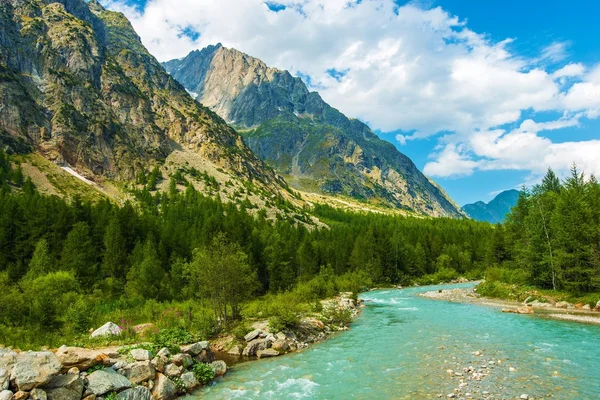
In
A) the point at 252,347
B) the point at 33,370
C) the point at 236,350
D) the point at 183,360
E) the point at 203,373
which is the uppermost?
the point at 33,370

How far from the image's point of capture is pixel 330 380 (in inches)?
859

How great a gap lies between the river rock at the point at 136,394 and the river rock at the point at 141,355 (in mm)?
2583

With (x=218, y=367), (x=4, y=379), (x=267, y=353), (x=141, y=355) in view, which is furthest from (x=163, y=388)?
(x=267, y=353)

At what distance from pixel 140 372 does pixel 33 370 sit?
520cm

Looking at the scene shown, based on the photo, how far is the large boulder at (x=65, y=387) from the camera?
1595 cm

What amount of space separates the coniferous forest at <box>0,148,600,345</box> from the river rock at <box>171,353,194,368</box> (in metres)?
9.96

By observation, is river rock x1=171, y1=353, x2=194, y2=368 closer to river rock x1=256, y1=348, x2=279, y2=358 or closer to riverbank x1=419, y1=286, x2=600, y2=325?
river rock x1=256, y1=348, x2=279, y2=358

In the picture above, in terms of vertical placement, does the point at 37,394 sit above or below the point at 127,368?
above

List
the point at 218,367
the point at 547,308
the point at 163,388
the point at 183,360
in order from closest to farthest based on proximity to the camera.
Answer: the point at 163,388, the point at 183,360, the point at 218,367, the point at 547,308

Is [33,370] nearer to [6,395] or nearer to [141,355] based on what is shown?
[6,395]

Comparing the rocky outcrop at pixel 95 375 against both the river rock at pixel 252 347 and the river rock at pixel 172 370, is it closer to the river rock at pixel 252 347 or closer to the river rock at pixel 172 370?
the river rock at pixel 172 370

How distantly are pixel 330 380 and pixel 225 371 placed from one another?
7090 millimetres

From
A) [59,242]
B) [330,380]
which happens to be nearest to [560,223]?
[330,380]

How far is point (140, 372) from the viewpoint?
19.5 m
